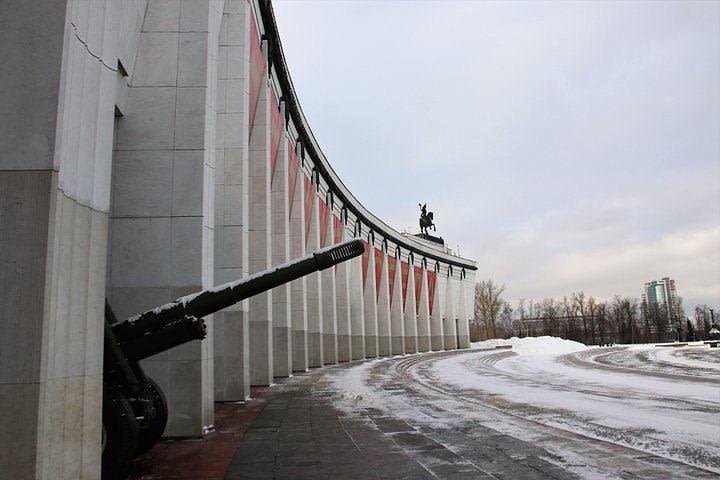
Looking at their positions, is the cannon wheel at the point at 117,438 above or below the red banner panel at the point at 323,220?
below

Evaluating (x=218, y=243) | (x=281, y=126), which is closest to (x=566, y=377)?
(x=218, y=243)

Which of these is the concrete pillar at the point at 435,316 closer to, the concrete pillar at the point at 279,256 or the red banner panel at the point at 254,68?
the concrete pillar at the point at 279,256

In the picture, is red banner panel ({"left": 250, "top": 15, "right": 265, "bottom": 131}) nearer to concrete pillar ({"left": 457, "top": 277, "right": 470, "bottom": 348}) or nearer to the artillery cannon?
the artillery cannon

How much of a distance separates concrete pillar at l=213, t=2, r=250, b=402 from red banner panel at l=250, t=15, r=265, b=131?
7.60ft

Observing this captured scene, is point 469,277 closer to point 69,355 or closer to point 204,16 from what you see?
point 204,16

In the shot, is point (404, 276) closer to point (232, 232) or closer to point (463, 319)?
point (463, 319)

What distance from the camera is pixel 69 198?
5.00 meters

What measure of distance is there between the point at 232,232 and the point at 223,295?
7919 millimetres

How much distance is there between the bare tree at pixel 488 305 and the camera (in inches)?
4094

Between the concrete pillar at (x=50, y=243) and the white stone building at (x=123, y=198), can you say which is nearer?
the concrete pillar at (x=50, y=243)

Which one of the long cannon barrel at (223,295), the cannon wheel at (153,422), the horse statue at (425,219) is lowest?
the cannon wheel at (153,422)

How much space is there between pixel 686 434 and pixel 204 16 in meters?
10.7

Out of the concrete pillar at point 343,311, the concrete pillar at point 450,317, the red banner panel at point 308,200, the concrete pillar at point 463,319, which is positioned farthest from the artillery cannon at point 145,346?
the concrete pillar at point 463,319

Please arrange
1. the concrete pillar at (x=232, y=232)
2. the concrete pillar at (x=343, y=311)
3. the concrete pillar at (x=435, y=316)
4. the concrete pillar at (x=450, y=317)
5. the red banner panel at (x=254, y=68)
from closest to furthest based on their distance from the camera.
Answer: the concrete pillar at (x=232, y=232) < the red banner panel at (x=254, y=68) < the concrete pillar at (x=343, y=311) < the concrete pillar at (x=435, y=316) < the concrete pillar at (x=450, y=317)
